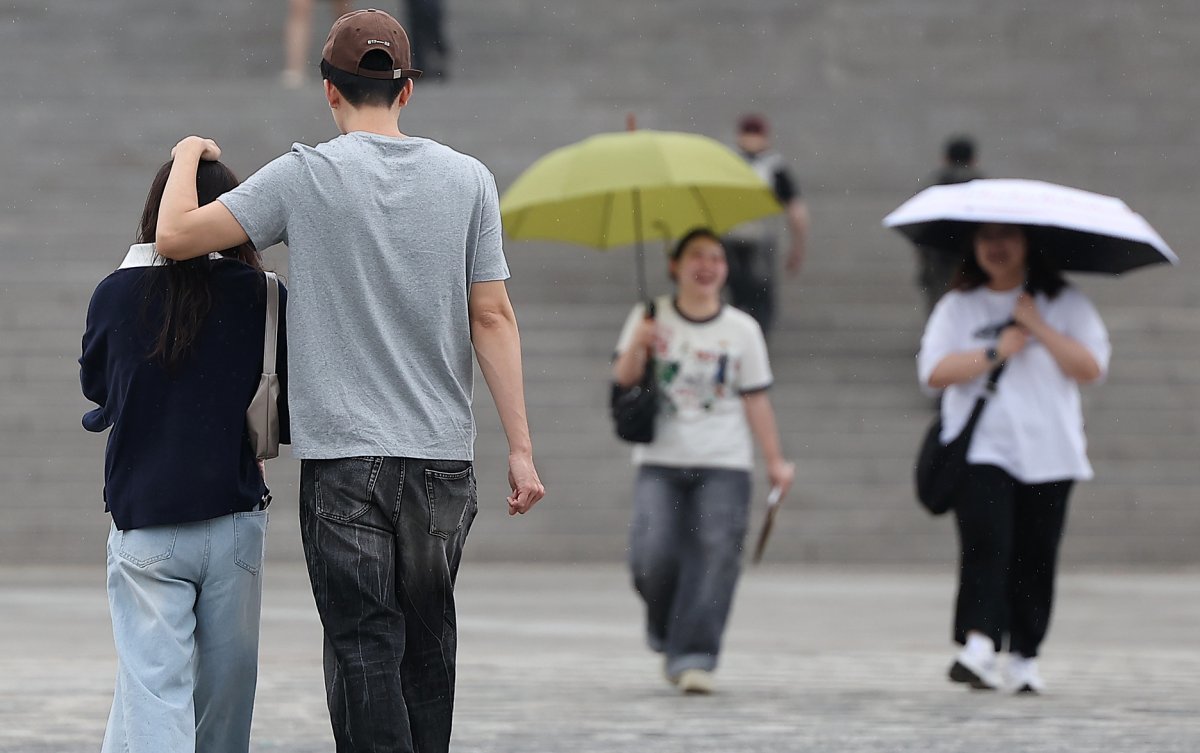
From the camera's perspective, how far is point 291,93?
19656 mm

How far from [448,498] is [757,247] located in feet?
36.8

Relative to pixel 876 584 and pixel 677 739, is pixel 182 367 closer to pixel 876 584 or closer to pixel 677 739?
pixel 677 739

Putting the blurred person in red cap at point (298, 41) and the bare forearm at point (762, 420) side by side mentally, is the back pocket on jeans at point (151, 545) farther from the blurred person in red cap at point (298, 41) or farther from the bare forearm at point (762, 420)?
the blurred person in red cap at point (298, 41)

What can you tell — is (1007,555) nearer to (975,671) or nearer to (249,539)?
(975,671)

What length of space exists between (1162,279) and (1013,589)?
976cm

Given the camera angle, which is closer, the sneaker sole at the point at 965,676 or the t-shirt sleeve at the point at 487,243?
the t-shirt sleeve at the point at 487,243

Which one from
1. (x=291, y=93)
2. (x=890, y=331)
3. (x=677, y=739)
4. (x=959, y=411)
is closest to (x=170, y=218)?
(x=677, y=739)

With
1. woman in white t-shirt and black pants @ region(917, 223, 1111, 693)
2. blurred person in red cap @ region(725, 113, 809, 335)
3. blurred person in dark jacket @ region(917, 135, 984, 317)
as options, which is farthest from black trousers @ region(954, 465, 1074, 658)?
blurred person in red cap @ region(725, 113, 809, 335)

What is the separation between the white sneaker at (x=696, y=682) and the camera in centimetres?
754

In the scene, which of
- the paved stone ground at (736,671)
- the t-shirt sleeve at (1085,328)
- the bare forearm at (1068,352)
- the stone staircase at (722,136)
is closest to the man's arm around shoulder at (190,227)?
the paved stone ground at (736,671)

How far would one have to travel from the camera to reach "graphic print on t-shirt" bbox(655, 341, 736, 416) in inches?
313

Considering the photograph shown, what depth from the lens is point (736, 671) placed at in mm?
8375

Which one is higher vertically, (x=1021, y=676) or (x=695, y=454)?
(x=695, y=454)

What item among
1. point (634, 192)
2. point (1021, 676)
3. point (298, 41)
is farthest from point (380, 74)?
point (298, 41)
